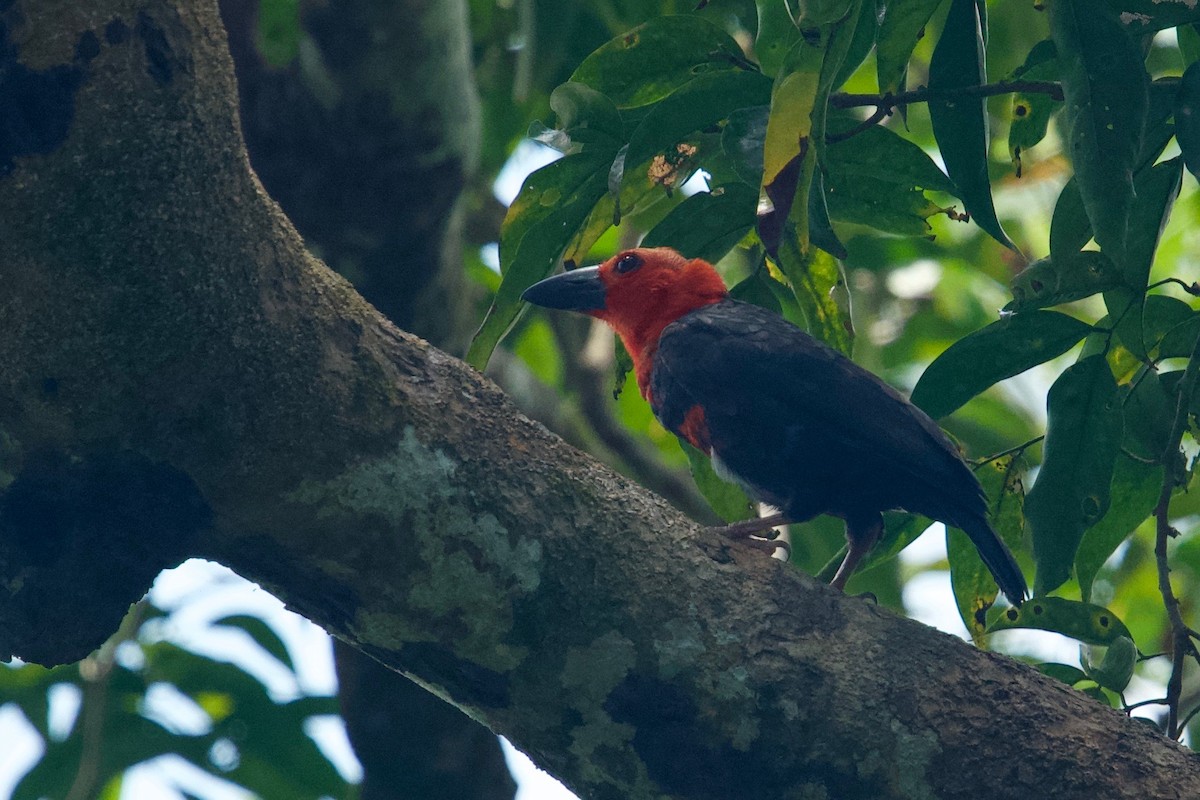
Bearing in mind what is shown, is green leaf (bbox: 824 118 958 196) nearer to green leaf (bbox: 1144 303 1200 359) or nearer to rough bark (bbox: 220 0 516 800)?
green leaf (bbox: 1144 303 1200 359)

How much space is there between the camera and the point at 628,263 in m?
4.20

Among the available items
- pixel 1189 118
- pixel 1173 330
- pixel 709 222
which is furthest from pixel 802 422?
pixel 1189 118

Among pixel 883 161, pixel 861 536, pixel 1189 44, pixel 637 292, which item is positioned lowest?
pixel 861 536

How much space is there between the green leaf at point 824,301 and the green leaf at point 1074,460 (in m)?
0.47

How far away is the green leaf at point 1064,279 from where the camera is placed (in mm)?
2422

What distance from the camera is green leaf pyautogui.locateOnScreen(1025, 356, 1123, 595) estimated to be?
Result: 257 centimetres

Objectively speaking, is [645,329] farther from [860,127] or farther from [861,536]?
[860,127]

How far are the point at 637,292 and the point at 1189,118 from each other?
2.19 metres

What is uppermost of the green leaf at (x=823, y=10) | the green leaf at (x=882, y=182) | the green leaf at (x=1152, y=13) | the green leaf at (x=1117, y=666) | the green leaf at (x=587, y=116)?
the green leaf at (x=1152, y=13)

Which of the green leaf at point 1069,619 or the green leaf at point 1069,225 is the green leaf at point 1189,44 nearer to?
the green leaf at point 1069,225

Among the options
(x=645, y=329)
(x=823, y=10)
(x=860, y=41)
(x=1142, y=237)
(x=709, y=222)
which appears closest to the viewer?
(x=823, y=10)

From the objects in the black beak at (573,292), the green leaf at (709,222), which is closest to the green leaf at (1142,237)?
the green leaf at (709,222)

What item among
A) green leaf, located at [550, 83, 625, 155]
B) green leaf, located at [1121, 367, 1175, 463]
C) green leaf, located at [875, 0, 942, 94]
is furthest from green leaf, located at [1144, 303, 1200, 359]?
green leaf, located at [550, 83, 625, 155]

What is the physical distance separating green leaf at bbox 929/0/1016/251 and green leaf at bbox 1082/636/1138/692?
840 mm
